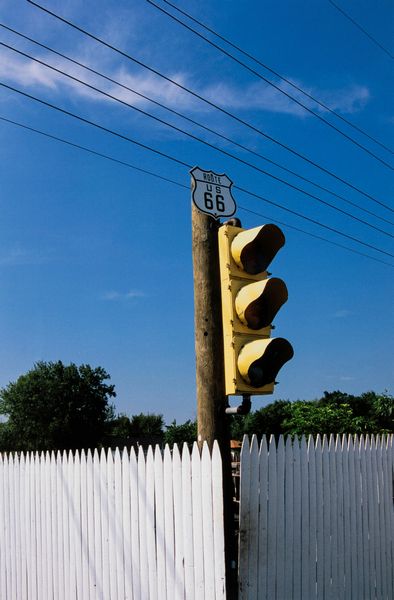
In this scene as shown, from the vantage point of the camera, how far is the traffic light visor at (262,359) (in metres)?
4.59

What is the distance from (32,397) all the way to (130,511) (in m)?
49.7

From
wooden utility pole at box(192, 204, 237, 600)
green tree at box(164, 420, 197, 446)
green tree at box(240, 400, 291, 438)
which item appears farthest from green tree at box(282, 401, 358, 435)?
wooden utility pole at box(192, 204, 237, 600)

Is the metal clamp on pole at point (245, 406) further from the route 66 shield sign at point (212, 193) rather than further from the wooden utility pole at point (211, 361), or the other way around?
the route 66 shield sign at point (212, 193)

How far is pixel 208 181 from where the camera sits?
5727 mm

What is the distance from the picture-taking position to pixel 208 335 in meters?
5.49

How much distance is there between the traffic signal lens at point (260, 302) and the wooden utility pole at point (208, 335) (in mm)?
664

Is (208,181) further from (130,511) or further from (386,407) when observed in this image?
(386,407)

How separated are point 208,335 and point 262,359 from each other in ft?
3.22

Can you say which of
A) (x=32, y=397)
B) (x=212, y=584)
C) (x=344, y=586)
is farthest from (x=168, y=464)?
(x=32, y=397)

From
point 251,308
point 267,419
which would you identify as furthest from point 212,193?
point 267,419

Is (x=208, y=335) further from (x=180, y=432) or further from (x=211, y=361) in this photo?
(x=180, y=432)

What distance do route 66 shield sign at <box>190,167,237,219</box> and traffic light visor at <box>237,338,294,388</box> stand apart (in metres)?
1.52

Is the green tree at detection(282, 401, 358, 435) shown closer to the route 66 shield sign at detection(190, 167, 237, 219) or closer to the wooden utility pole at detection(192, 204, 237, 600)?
the wooden utility pole at detection(192, 204, 237, 600)

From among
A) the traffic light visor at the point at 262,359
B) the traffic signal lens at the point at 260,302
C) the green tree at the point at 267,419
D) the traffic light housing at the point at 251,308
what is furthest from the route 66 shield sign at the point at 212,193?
the green tree at the point at 267,419
